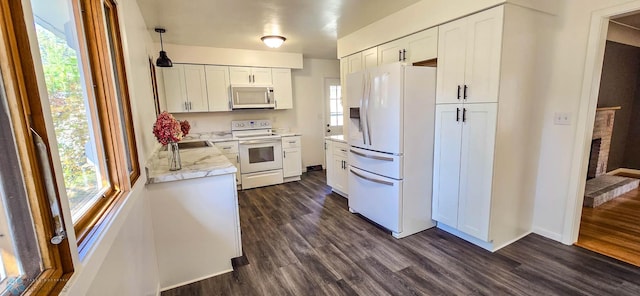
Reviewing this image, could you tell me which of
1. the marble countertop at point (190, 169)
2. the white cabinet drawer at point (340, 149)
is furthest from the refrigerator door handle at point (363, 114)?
the marble countertop at point (190, 169)

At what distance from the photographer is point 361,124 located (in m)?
2.92

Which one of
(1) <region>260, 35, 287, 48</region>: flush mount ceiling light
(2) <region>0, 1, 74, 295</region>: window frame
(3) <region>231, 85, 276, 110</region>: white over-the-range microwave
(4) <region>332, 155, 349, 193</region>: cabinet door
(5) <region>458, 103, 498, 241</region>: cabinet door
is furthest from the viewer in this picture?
(3) <region>231, 85, 276, 110</region>: white over-the-range microwave

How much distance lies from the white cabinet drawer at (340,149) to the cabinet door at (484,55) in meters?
1.63

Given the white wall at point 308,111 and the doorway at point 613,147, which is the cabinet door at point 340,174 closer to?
the white wall at point 308,111

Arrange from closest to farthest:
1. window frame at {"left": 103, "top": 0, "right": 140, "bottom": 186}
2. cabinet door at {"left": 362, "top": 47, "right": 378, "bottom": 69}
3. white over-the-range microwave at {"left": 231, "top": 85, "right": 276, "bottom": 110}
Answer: window frame at {"left": 103, "top": 0, "right": 140, "bottom": 186}, cabinet door at {"left": 362, "top": 47, "right": 378, "bottom": 69}, white over-the-range microwave at {"left": 231, "top": 85, "right": 276, "bottom": 110}

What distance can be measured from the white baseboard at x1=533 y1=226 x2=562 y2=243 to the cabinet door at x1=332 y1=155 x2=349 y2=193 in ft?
6.75

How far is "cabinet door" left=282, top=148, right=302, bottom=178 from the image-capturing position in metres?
4.73

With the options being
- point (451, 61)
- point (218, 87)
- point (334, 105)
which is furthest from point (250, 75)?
point (451, 61)

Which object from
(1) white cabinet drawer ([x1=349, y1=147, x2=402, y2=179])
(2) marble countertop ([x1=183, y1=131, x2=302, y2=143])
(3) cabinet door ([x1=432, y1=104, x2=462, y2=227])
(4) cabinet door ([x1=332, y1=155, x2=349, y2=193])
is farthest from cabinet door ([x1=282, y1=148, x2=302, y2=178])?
(3) cabinet door ([x1=432, y1=104, x2=462, y2=227])

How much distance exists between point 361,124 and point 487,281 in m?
1.72

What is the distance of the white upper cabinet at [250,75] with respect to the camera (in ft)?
14.9

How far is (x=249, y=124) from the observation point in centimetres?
492

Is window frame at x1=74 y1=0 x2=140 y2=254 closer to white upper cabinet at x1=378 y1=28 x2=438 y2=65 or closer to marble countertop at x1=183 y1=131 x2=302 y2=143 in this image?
white upper cabinet at x1=378 y1=28 x2=438 y2=65

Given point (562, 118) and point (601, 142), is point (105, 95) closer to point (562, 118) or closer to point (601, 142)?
point (562, 118)
